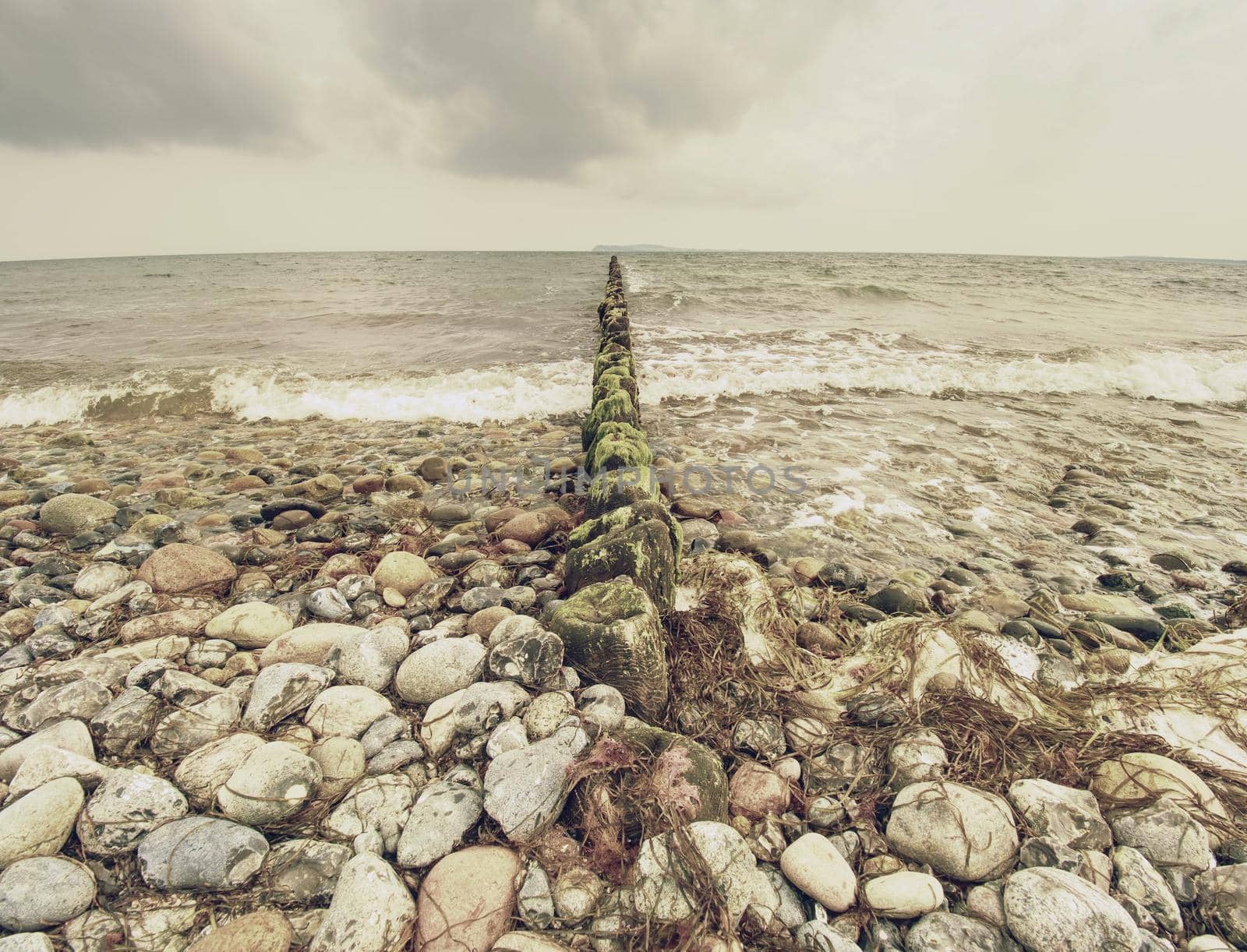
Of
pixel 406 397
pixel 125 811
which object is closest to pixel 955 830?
pixel 125 811

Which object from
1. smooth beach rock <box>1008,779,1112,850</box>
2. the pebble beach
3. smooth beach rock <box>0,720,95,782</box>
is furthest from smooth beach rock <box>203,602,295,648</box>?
smooth beach rock <box>1008,779,1112,850</box>

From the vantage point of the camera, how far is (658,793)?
158cm

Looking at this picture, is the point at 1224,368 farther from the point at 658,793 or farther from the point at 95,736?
the point at 95,736

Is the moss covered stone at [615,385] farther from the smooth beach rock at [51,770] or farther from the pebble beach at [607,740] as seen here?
the smooth beach rock at [51,770]

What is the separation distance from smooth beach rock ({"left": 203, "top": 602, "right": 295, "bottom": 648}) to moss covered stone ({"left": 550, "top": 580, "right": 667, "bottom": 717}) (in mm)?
1342

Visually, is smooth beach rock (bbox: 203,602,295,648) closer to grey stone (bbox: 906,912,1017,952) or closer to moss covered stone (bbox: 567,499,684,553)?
moss covered stone (bbox: 567,499,684,553)

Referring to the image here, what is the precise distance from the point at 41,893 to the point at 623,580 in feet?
5.97

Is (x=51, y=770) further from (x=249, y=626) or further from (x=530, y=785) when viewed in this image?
(x=530, y=785)

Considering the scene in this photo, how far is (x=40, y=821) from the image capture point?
4.66ft

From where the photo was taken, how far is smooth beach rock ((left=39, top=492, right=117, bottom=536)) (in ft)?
11.1

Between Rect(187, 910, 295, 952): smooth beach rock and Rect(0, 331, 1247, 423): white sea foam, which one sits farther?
Rect(0, 331, 1247, 423): white sea foam

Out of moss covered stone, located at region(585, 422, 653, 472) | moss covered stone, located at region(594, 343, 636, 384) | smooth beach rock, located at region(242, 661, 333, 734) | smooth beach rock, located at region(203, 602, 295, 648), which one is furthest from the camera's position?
moss covered stone, located at region(594, 343, 636, 384)

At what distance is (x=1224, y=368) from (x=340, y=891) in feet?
39.3

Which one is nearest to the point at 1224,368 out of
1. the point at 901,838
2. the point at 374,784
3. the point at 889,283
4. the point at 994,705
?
the point at 994,705
